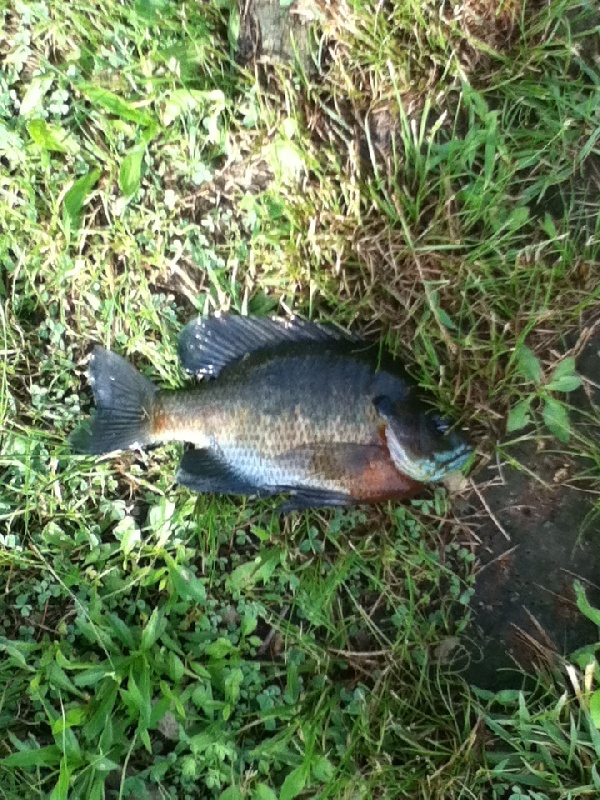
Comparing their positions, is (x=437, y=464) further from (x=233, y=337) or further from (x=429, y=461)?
(x=233, y=337)

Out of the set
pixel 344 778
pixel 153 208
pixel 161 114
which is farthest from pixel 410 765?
pixel 161 114

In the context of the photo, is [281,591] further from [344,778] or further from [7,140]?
[7,140]

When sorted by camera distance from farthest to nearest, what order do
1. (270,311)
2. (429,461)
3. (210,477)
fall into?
(270,311) → (210,477) → (429,461)

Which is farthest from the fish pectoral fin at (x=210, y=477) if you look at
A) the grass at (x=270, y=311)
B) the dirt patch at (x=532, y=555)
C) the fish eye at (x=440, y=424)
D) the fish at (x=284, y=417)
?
the dirt patch at (x=532, y=555)

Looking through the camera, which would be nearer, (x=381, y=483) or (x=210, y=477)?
(x=381, y=483)

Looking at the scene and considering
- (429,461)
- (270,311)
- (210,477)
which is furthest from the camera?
(270,311)

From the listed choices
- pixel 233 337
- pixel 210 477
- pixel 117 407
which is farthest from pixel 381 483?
pixel 117 407
